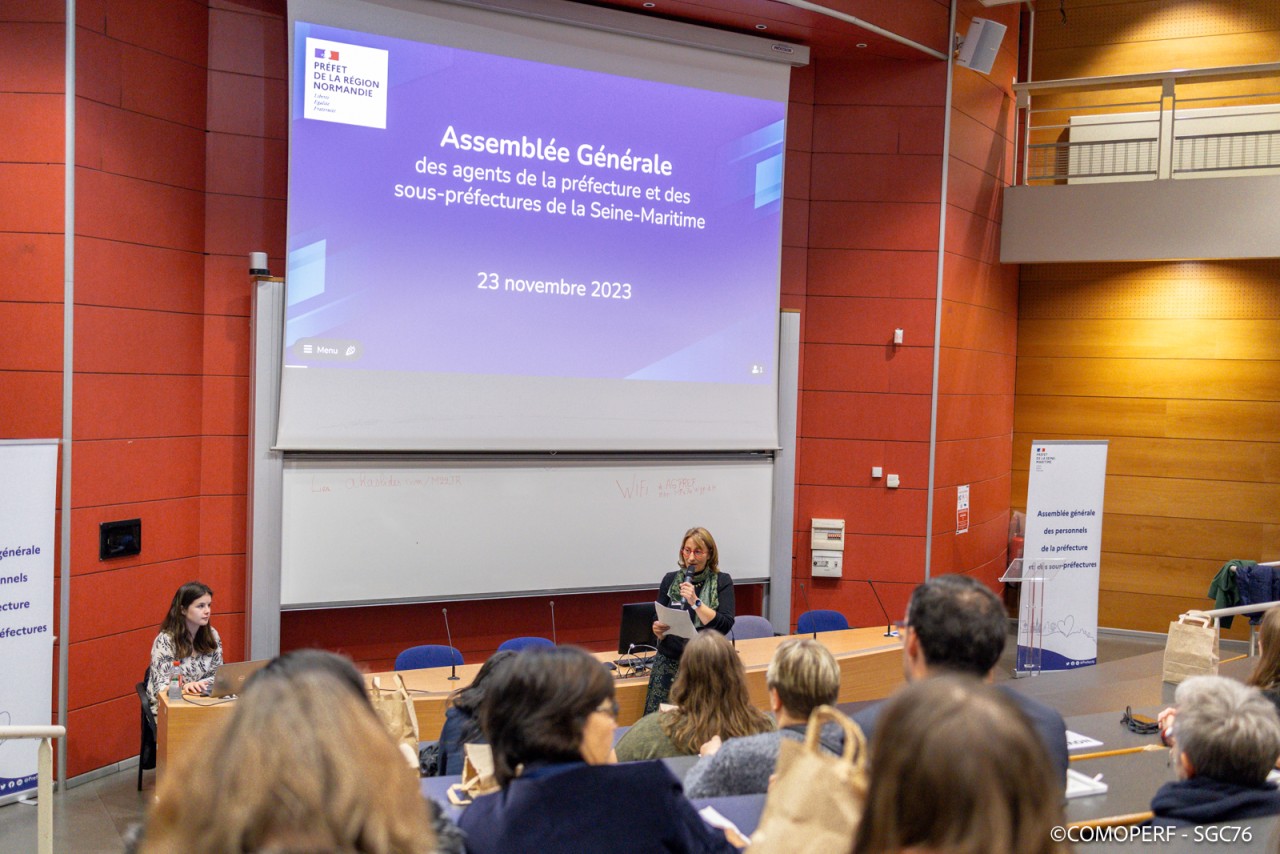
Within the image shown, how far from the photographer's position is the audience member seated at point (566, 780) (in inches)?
A: 69.5

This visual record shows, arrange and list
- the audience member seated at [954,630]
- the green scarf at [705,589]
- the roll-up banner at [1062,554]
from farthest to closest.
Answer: the roll-up banner at [1062,554] < the green scarf at [705,589] < the audience member seated at [954,630]

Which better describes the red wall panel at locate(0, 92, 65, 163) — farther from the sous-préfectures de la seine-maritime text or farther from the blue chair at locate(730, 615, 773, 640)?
the blue chair at locate(730, 615, 773, 640)

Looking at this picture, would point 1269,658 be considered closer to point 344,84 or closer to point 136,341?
point 344,84

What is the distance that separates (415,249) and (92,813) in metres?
3.31

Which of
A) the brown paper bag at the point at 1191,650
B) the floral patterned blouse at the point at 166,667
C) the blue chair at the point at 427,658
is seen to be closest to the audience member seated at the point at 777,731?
the brown paper bag at the point at 1191,650

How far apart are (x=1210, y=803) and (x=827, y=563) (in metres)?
5.44

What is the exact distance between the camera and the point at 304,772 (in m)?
1.16

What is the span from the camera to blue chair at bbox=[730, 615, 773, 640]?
6223 millimetres

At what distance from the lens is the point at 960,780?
44.1 inches

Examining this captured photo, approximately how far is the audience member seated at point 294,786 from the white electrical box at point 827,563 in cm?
673

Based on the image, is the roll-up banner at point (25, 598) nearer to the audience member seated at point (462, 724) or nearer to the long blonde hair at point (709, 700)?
the audience member seated at point (462, 724)

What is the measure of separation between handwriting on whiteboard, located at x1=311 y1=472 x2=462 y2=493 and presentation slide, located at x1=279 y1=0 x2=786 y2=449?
209 mm

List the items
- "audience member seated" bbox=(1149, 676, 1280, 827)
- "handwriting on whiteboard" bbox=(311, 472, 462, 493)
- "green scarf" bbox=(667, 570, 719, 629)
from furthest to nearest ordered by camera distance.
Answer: "handwriting on whiteboard" bbox=(311, 472, 462, 493) < "green scarf" bbox=(667, 570, 719, 629) < "audience member seated" bbox=(1149, 676, 1280, 827)

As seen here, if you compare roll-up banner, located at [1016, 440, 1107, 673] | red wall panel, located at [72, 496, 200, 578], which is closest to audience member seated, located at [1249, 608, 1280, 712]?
roll-up banner, located at [1016, 440, 1107, 673]
